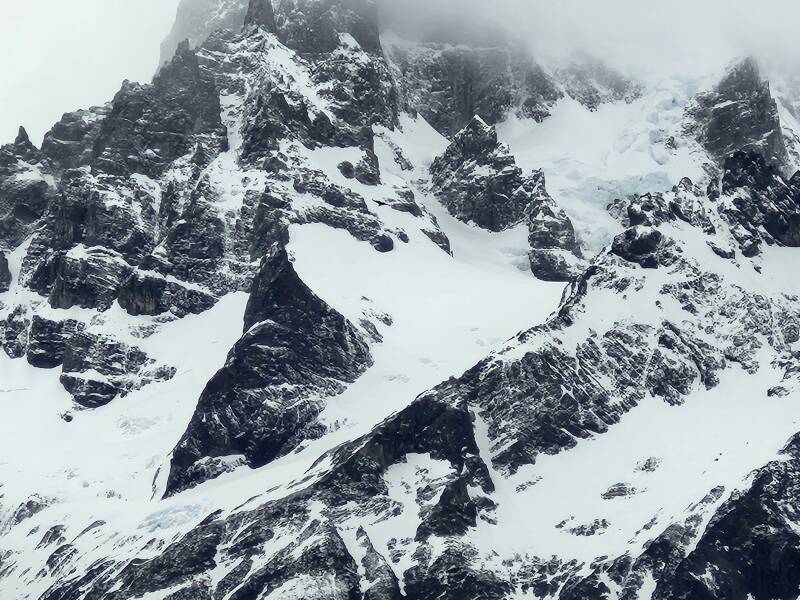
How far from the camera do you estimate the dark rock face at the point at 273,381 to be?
171875 millimetres

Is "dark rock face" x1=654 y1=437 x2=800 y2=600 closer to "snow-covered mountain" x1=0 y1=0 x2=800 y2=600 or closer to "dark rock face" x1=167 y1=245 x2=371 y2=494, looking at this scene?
"snow-covered mountain" x1=0 y1=0 x2=800 y2=600

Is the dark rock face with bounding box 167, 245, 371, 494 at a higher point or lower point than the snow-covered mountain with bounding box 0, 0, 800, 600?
higher

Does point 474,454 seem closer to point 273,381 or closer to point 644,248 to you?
point 273,381

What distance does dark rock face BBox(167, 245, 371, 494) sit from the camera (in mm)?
171875

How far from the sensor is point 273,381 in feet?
575

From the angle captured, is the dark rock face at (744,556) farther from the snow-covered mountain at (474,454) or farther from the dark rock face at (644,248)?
the dark rock face at (644,248)

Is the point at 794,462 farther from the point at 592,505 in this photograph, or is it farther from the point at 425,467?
the point at 425,467

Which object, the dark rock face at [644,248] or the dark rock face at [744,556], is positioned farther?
the dark rock face at [644,248]

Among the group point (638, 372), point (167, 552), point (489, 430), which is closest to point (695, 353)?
point (638, 372)

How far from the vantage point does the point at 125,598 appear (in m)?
144

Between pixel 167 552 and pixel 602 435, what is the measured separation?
53.5m

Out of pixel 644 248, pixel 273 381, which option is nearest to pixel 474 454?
pixel 273 381

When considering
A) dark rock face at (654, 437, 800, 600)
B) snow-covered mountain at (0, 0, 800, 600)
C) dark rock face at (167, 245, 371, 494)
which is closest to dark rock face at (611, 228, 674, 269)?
snow-covered mountain at (0, 0, 800, 600)

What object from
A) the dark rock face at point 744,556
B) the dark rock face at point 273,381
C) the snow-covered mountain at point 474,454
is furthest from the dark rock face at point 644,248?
the dark rock face at point 744,556
